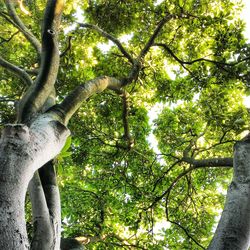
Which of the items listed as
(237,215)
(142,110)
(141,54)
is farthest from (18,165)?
(142,110)

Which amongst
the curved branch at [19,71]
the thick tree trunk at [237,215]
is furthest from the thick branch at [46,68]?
the thick tree trunk at [237,215]

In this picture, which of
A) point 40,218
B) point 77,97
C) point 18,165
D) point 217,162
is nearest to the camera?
point 18,165

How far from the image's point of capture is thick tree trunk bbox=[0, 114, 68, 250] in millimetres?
1766

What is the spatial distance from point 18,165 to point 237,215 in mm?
1583

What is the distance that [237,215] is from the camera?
7.27 ft

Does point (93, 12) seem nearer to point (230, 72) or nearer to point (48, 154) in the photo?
point (230, 72)

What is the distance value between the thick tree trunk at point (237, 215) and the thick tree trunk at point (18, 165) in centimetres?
125

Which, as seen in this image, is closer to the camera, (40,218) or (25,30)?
(40,218)

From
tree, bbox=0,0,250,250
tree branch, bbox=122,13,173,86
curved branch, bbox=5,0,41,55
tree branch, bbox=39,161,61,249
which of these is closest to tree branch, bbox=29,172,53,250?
tree branch, bbox=39,161,61,249

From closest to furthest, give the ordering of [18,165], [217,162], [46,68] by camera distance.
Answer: [18,165], [46,68], [217,162]

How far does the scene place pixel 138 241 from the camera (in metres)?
8.13

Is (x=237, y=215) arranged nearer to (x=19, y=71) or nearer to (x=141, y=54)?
(x=19, y=71)

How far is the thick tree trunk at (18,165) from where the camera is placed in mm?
1766

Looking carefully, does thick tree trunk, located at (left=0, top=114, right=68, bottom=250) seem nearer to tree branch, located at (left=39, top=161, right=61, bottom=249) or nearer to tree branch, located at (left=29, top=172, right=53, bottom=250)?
tree branch, located at (left=29, top=172, right=53, bottom=250)
